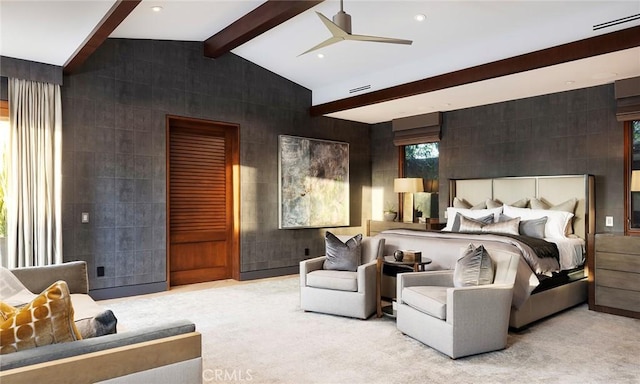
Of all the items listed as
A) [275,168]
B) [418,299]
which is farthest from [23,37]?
[418,299]

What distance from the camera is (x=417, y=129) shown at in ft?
24.3

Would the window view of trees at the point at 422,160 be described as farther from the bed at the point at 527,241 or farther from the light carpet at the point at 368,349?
the light carpet at the point at 368,349

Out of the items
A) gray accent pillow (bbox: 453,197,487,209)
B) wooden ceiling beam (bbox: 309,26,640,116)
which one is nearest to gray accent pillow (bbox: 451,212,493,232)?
gray accent pillow (bbox: 453,197,487,209)

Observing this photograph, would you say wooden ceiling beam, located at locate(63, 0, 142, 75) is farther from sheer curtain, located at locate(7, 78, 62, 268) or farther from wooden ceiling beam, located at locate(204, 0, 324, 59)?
wooden ceiling beam, located at locate(204, 0, 324, 59)

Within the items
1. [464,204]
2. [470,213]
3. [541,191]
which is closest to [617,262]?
[541,191]

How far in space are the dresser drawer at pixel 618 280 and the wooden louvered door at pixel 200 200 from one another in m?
4.79

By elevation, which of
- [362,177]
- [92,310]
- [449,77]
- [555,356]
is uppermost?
[449,77]

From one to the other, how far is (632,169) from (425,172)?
300cm

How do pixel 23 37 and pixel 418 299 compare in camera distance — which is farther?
pixel 23 37

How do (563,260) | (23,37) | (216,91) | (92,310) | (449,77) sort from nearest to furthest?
(92,310) < (23,37) < (563,260) < (449,77) < (216,91)

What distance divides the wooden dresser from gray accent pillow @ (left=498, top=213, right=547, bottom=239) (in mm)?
659

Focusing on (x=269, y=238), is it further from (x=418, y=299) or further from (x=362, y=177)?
(x=418, y=299)

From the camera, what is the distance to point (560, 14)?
4.32 meters

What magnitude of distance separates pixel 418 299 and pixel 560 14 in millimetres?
3215
